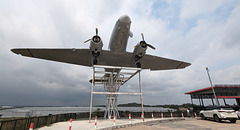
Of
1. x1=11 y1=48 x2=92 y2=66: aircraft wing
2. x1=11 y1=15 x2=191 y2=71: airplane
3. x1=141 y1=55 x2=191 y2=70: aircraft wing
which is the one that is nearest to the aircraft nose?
x1=11 y1=15 x2=191 y2=71: airplane

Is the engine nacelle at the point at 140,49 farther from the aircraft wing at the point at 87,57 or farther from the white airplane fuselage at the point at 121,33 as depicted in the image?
the white airplane fuselage at the point at 121,33

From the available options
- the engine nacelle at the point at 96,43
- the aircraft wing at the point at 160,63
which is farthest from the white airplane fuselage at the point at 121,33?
the aircraft wing at the point at 160,63

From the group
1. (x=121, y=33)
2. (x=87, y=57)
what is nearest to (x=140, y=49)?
(x=121, y=33)

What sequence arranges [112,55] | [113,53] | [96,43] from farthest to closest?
1. [112,55]
2. [113,53]
3. [96,43]

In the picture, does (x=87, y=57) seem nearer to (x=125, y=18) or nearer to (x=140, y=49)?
(x=140, y=49)

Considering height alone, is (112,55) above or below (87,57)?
below

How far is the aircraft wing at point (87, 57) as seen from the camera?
1293 cm

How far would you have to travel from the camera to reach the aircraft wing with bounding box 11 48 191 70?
1293cm

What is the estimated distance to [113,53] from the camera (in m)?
13.2

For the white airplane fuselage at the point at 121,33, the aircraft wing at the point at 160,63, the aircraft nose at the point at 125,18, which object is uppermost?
the aircraft nose at the point at 125,18

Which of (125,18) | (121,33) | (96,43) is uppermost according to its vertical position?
(125,18)

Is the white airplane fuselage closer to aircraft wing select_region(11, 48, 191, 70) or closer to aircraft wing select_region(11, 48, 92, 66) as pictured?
aircraft wing select_region(11, 48, 191, 70)

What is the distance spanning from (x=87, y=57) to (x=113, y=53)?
4.01 m

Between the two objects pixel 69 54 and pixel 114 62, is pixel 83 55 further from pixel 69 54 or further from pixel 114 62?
pixel 114 62
